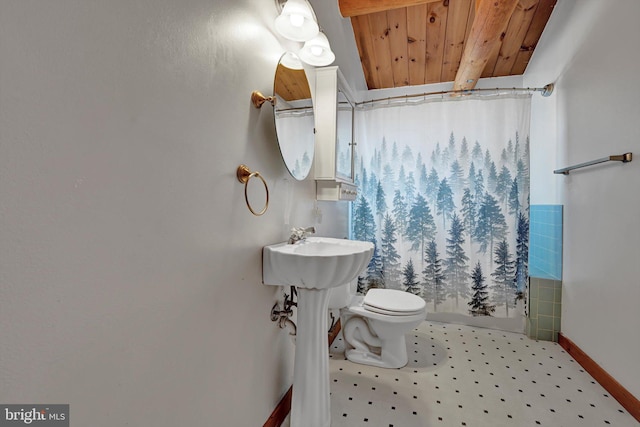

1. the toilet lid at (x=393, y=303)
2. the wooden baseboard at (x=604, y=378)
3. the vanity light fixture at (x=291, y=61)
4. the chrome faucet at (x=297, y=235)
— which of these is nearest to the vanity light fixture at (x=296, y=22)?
the vanity light fixture at (x=291, y=61)

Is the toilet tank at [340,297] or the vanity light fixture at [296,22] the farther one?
the toilet tank at [340,297]

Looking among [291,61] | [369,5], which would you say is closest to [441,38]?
[369,5]

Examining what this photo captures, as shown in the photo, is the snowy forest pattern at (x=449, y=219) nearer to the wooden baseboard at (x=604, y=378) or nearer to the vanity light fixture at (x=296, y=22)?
the wooden baseboard at (x=604, y=378)

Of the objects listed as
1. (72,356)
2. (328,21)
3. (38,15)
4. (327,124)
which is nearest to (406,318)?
(327,124)

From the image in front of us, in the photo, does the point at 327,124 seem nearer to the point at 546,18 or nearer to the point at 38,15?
the point at 38,15

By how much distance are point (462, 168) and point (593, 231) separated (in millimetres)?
917

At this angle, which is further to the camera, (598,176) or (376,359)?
(376,359)

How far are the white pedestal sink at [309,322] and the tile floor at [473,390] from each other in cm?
22

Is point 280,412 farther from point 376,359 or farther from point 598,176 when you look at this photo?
point 598,176

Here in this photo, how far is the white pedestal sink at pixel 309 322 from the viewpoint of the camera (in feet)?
3.67

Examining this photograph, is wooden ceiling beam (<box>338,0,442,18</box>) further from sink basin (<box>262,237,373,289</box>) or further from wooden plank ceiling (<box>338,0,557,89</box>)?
sink basin (<box>262,237,373,289</box>)

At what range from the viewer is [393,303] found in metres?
1.85

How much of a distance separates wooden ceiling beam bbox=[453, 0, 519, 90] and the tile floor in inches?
87.2

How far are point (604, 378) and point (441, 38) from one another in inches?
107
